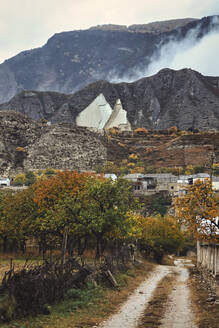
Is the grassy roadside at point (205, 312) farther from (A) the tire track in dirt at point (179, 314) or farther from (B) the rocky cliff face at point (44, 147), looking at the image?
(B) the rocky cliff face at point (44, 147)

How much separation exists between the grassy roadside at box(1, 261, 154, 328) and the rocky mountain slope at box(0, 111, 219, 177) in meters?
105

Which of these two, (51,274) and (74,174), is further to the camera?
(74,174)

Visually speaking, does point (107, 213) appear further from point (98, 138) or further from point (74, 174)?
point (98, 138)

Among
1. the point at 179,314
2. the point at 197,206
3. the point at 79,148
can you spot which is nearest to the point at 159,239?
the point at 197,206

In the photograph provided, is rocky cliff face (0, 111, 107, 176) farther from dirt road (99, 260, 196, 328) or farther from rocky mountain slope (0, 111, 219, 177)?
dirt road (99, 260, 196, 328)

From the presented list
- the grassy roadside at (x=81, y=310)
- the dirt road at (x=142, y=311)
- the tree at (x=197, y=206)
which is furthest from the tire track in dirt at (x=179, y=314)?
the tree at (x=197, y=206)

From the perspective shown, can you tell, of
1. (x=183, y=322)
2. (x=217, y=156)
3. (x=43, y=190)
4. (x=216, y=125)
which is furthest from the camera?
(x=216, y=125)

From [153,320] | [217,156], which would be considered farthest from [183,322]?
[217,156]

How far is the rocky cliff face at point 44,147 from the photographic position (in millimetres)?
128875

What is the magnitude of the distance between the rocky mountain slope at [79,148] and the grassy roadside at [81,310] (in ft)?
344

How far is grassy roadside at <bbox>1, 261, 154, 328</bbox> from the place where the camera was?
11.6 metres

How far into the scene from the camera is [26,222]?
3319 cm

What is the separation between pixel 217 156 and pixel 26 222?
101m

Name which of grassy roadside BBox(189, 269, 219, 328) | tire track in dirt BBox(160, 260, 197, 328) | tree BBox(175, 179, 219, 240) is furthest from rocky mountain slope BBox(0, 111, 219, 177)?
grassy roadside BBox(189, 269, 219, 328)
